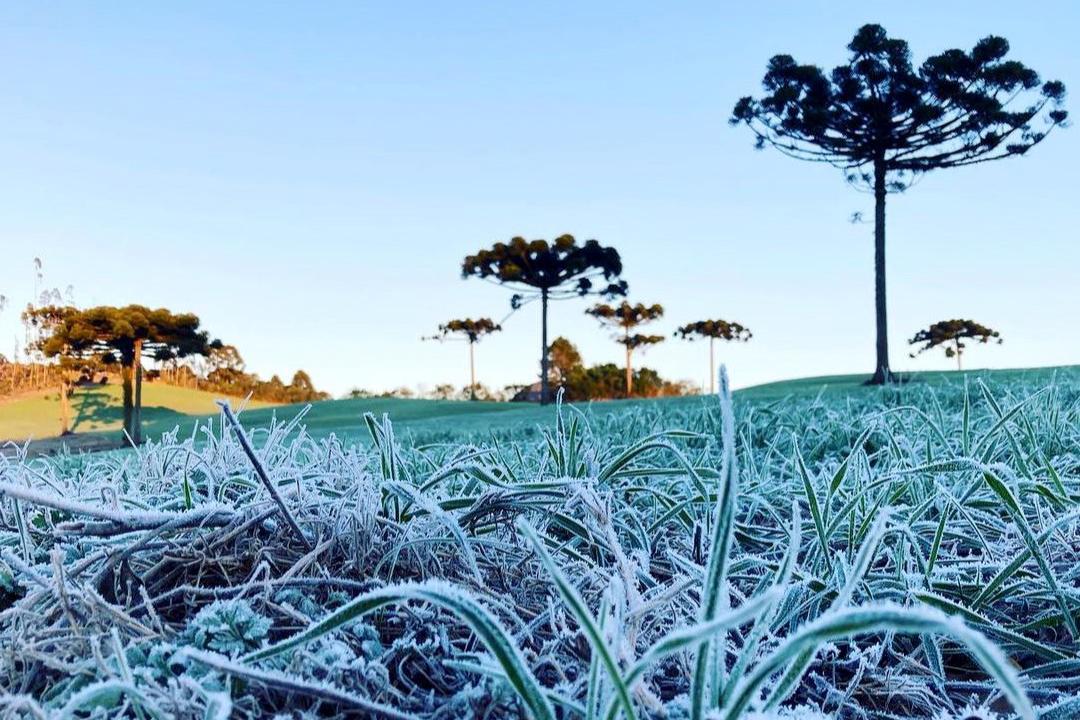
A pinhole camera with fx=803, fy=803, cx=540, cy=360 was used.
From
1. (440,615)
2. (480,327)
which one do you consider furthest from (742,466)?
(480,327)

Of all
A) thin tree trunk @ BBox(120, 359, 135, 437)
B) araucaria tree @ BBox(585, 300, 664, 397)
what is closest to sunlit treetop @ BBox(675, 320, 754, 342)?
araucaria tree @ BBox(585, 300, 664, 397)

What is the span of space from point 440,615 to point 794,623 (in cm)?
47

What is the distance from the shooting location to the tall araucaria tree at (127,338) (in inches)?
866

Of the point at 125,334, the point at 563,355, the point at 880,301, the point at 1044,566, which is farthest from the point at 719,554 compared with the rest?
the point at 563,355

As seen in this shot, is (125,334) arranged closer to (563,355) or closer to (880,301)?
(880,301)

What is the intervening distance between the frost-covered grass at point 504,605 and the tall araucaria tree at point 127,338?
73.7ft

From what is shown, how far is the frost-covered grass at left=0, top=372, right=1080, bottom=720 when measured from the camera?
1.95 ft

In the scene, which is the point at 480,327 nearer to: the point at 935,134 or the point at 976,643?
the point at 935,134

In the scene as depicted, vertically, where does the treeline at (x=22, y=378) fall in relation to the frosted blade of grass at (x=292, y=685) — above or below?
above

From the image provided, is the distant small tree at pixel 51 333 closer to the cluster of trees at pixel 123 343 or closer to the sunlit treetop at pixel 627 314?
the cluster of trees at pixel 123 343

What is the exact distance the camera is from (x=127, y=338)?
73.9 ft

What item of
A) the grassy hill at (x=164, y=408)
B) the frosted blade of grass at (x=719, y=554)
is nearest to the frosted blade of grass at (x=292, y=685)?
the frosted blade of grass at (x=719, y=554)

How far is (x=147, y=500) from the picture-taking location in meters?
1.33

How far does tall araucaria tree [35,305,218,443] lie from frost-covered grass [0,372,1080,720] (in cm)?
2248
